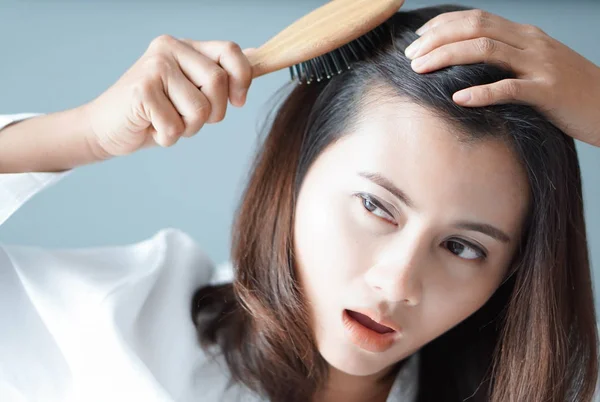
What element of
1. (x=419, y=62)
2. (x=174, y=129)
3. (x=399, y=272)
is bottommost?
(x=399, y=272)

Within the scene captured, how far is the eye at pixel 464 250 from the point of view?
80cm

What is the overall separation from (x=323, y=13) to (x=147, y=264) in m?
0.39

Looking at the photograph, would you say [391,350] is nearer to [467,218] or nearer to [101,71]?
[467,218]

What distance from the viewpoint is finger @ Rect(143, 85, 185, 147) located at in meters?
0.72

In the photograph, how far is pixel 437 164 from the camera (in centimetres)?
74

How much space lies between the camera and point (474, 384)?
1.02 meters

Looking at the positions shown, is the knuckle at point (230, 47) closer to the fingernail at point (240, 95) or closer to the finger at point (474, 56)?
the fingernail at point (240, 95)

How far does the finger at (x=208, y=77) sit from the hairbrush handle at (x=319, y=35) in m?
0.04

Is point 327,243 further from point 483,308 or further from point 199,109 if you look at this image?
point 483,308

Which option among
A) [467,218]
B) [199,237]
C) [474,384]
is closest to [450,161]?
[467,218]

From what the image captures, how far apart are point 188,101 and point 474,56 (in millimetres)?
284

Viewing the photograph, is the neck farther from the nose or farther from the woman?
the nose

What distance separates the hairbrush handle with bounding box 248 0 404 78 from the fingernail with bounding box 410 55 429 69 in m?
0.06

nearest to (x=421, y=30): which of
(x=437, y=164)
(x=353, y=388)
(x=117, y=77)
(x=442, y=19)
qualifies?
(x=442, y=19)
